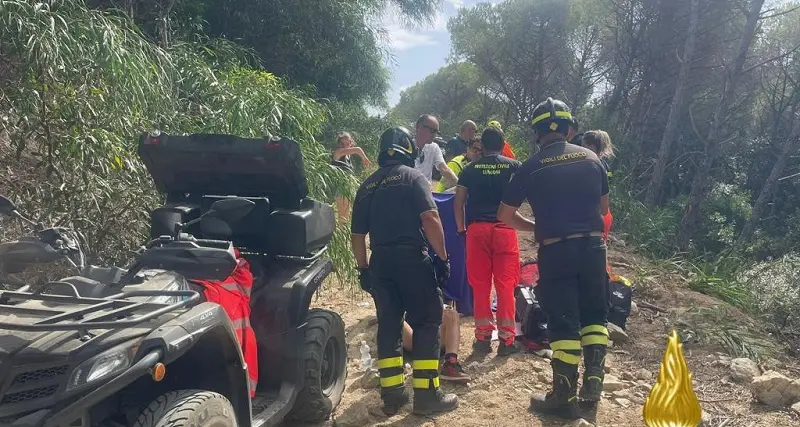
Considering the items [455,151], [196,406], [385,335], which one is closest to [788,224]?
[455,151]

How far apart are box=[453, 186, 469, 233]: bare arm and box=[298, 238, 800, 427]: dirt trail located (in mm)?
1037

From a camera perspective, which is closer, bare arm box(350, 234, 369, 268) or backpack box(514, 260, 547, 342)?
bare arm box(350, 234, 369, 268)

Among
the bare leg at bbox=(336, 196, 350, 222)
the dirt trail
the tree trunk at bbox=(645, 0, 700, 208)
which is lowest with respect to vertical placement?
the dirt trail

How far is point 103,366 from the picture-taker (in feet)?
6.97

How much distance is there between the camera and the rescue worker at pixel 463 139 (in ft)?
21.7

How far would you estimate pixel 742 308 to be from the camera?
25.0 ft

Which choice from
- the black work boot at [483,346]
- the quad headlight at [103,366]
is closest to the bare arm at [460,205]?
the black work boot at [483,346]

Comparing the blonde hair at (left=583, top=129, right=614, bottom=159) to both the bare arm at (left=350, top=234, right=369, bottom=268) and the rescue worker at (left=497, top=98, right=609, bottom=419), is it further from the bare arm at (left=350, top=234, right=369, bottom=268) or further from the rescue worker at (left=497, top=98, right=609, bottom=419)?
the bare arm at (left=350, top=234, right=369, bottom=268)

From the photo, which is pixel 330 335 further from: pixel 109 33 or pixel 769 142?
pixel 769 142

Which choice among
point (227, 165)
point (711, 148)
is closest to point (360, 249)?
point (227, 165)

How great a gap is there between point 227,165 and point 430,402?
76.9 inches

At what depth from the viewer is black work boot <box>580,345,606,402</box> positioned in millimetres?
4105

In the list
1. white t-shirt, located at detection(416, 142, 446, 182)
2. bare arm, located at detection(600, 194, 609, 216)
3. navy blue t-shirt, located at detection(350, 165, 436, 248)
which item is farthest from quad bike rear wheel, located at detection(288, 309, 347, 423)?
white t-shirt, located at detection(416, 142, 446, 182)
